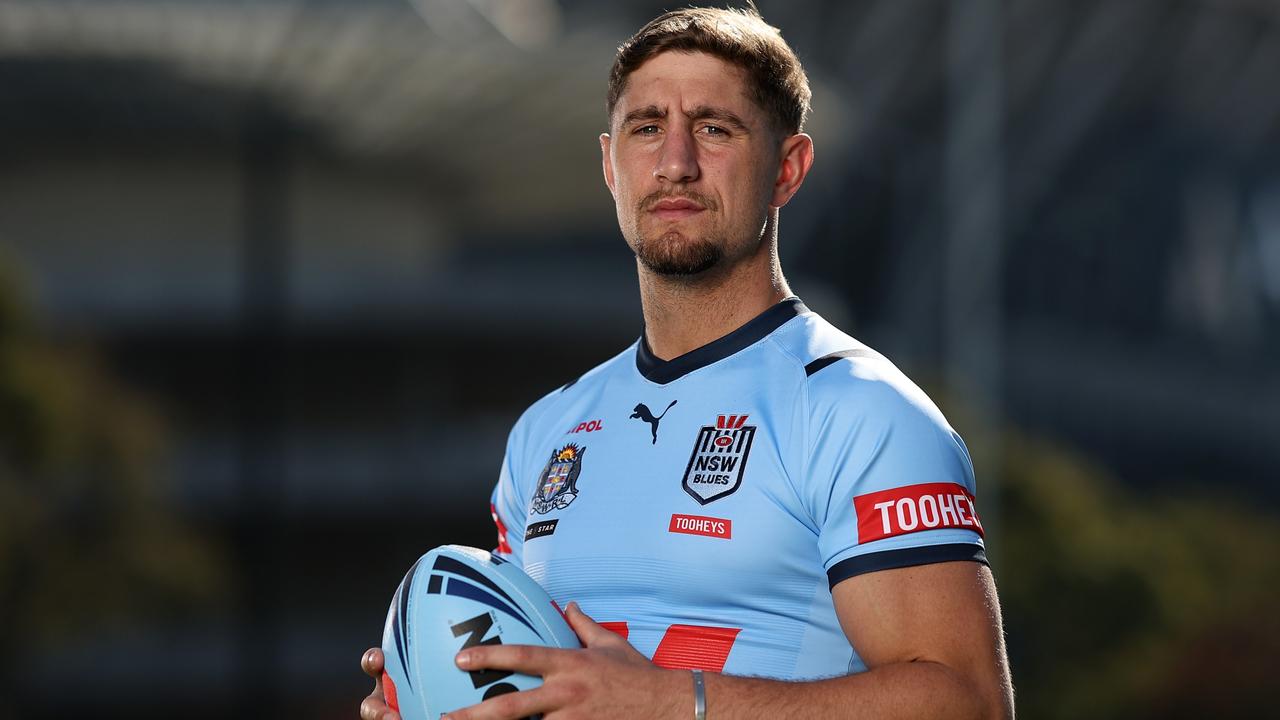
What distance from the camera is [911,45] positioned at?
48.5 meters

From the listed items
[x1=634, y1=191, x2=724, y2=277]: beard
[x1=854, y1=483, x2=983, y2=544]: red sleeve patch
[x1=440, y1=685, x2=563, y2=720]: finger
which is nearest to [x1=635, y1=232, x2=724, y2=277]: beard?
[x1=634, y1=191, x2=724, y2=277]: beard

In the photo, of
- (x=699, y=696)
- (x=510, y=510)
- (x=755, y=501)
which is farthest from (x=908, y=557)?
(x=510, y=510)

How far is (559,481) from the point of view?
412cm

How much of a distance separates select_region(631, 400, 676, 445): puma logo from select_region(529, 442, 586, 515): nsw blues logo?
167mm

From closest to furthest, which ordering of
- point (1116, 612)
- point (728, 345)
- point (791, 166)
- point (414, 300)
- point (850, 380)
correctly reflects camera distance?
point (850, 380) → point (728, 345) → point (791, 166) → point (1116, 612) → point (414, 300)

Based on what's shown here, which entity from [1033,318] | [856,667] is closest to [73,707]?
[856,667]

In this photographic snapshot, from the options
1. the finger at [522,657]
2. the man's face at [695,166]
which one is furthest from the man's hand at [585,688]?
the man's face at [695,166]

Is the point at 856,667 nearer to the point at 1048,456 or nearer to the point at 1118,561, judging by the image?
the point at 1118,561

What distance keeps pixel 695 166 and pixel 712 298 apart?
34 centimetres

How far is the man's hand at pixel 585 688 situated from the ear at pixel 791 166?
126 cm

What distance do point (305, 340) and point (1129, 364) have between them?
34147 millimetres

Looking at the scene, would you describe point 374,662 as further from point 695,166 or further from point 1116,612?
point 1116,612

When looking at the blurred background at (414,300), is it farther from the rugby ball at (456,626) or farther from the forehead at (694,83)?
the rugby ball at (456,626)

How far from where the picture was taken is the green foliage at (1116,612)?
2548 cm
